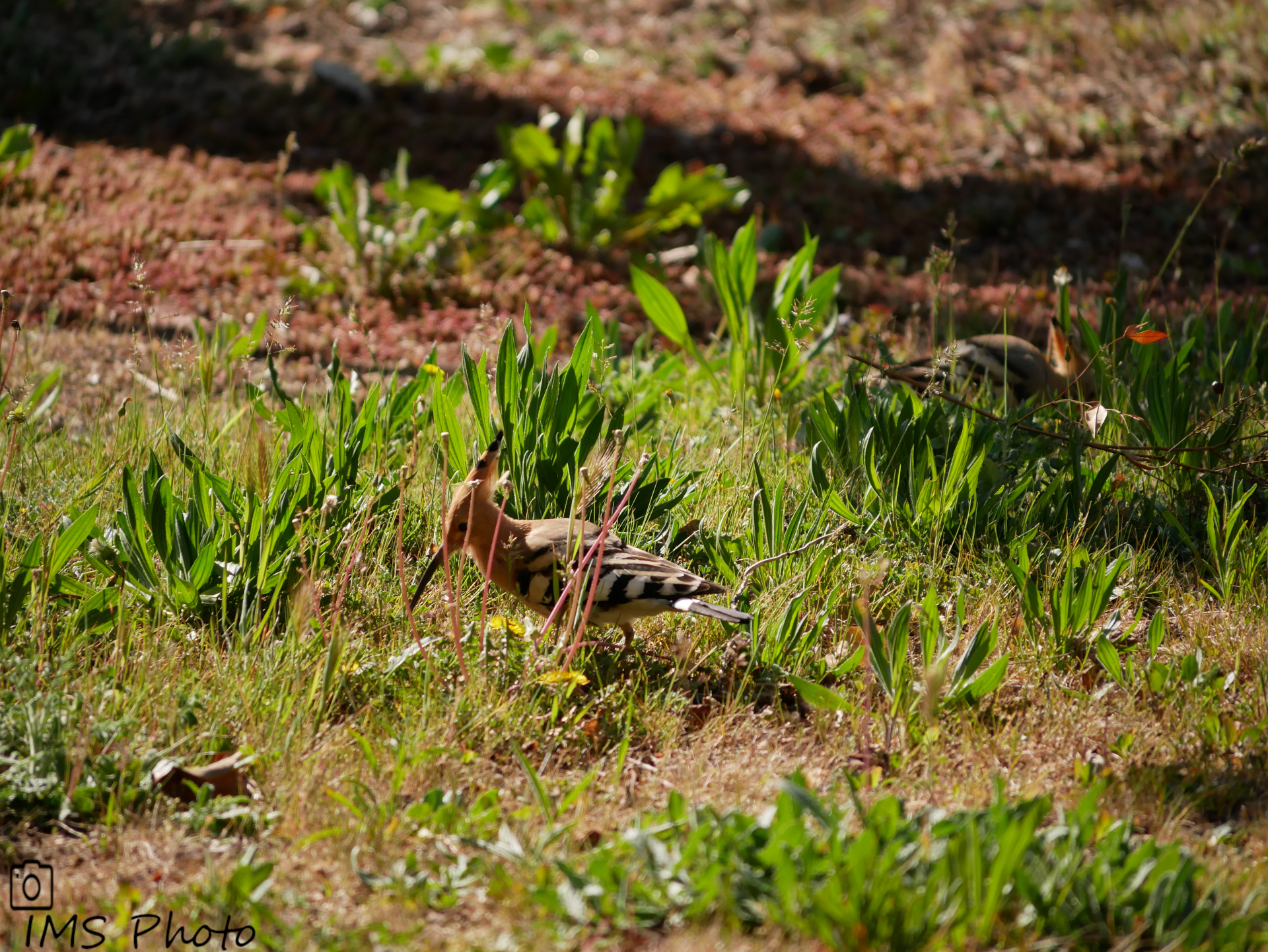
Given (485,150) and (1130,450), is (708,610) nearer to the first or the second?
(1130,450)

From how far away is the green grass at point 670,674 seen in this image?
7.11ft

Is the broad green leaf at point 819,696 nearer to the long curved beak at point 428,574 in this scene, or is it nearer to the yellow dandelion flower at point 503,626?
the yellow dandelion flower at point 503,626

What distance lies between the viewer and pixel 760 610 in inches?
129

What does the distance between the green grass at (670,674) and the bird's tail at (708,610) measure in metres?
0.32

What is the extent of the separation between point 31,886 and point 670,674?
1.72m

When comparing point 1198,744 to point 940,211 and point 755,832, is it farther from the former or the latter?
point 940,211

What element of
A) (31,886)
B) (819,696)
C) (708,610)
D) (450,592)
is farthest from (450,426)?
(31,886)

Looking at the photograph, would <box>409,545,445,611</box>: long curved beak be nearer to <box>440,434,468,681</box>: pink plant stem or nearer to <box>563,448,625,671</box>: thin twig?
<box>440,434,468,681</box>: pink plant stem

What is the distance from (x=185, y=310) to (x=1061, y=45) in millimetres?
8850

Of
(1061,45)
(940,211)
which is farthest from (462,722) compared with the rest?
(1061,45)

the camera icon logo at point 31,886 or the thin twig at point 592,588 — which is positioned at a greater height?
the thin twig at point 592,588

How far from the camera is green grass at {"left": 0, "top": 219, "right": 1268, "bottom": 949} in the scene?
7.11ft

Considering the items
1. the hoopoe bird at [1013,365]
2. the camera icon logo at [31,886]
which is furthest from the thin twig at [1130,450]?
the camera icon logo at [31,886]

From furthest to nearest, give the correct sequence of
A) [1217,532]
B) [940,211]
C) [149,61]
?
[149,61]
[940,211]
[1217,532]
